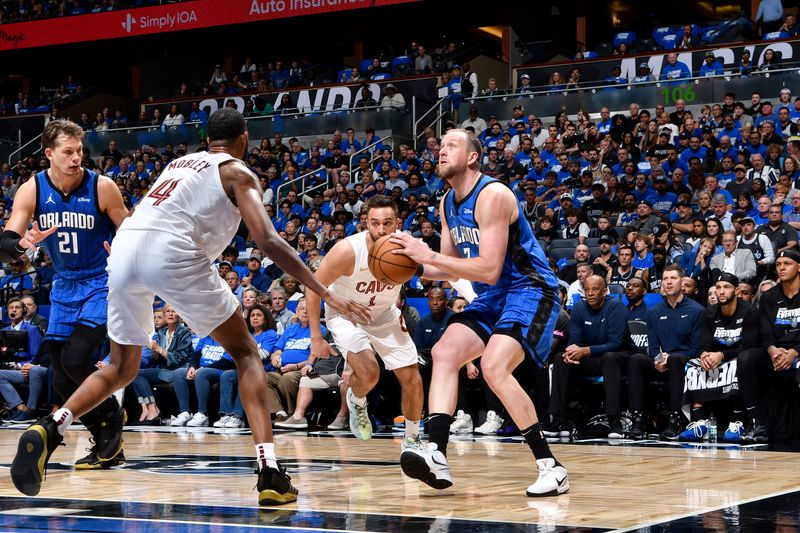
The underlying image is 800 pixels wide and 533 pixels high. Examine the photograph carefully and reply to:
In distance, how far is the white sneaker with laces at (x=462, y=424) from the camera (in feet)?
33.1

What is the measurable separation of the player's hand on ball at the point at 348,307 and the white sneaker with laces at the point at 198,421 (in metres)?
6.76

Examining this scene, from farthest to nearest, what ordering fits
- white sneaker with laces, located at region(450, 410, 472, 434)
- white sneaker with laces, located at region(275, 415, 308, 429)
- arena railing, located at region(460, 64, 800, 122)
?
1. arena railing, located at region(460, 64, 800, 122)
2. white sneaker with laces, located at region(275, 415, 308, 429)
3. white sneaker with laces, located at region(450, 410, 472, 434)

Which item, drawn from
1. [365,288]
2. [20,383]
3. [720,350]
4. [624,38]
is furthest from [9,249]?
[624,38]

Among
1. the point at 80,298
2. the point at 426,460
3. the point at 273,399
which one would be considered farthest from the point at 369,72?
the point at 426,460

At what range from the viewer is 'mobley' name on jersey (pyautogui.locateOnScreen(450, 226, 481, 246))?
17.9 ft

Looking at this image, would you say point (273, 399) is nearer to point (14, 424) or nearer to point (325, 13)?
point (14, 424)

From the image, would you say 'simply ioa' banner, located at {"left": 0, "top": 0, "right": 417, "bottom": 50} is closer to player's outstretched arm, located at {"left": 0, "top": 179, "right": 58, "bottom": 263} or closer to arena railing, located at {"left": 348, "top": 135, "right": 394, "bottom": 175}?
arena railing, located at {"left": 348, "top": 135, "right": 394, "bottom": 175}

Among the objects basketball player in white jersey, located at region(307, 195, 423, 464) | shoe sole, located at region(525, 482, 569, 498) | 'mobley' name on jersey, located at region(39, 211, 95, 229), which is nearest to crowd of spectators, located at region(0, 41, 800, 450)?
basketball player in white jersey, located at region(307, 195, 423, 464)

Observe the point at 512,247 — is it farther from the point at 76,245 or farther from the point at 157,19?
the point at 157,19

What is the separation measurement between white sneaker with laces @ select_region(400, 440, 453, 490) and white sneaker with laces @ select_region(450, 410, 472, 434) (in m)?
5.03

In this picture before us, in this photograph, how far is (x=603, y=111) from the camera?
17.4 meters

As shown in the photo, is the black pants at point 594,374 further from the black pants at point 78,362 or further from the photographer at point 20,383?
the photographer at point 20,383

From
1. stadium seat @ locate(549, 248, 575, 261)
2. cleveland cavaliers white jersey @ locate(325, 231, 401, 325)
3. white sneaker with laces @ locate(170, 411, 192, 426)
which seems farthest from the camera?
stadium seat @ locate(549, 248, 575, 261)

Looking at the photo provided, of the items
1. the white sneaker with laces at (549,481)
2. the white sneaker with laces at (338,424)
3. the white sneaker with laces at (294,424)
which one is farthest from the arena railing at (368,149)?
the white sneaker with laces at (549,481)
